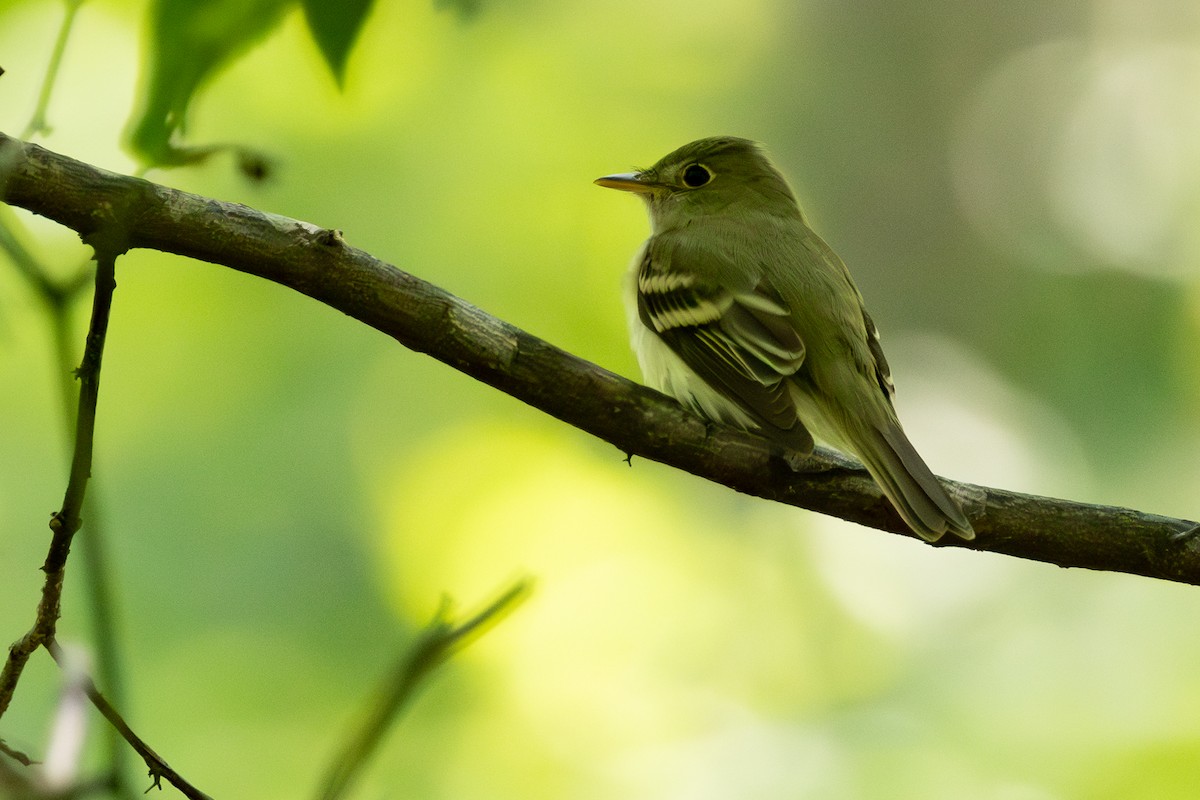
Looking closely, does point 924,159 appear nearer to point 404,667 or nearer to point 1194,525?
point 1194,525

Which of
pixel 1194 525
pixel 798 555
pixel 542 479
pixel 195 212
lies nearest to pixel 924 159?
pixel 798 555

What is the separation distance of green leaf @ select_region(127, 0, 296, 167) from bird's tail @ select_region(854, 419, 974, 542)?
1927 millimetres

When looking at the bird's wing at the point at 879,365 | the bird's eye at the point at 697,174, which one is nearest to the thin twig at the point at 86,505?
the bird's wing at the point at 879,365

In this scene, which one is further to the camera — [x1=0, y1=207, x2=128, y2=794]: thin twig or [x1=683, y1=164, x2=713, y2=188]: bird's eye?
[x1=683, y1=164, x2=713, y2=188]: bird's eye

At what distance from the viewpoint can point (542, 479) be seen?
590 cm

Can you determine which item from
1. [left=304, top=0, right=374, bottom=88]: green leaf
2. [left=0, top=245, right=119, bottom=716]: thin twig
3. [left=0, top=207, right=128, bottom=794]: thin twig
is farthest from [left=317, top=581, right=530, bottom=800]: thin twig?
[left=304, top=0, right=374, bottom=88]: green leaf

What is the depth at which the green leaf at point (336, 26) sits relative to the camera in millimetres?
1153

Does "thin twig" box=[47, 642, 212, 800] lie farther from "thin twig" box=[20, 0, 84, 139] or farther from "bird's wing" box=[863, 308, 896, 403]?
"bird's wing" box=[863, 308, 896, 403]

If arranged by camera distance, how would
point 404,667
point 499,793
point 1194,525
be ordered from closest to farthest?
point 404,667 < point 1194,525 < point 499,793

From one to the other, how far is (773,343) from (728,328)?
14cm

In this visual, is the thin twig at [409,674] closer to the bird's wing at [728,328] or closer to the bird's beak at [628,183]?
the bird's wing at [728,328]

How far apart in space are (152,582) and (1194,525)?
162 inches

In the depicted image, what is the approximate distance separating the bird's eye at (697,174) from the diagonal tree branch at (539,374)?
6.12ft

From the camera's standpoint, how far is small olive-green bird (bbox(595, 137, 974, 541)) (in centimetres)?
296
